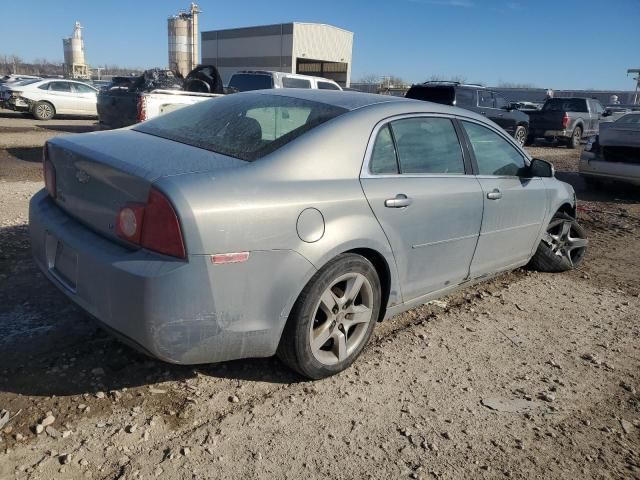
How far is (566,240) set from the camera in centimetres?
519

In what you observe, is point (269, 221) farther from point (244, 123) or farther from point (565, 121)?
point (565, 121)

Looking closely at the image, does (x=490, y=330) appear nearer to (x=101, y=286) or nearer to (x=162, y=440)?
(x=162, y=440)

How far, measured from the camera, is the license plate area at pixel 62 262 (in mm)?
2646

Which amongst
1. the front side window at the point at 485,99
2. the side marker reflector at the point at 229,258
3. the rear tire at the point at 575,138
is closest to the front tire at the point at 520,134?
the front side window at the point at 485,99

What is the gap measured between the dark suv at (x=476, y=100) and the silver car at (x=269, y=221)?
1131cm

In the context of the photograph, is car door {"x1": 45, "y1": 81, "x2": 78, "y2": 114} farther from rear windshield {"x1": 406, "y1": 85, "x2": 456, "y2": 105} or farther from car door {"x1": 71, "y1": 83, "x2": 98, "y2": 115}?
rear windshield {"x1": 406, "y1": 85, "x2": 456, "y2": 105}

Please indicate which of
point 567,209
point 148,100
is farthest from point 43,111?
point 567,209

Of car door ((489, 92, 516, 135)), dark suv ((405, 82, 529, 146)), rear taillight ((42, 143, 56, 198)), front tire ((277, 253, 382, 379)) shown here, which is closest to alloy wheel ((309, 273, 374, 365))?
front tire ((277, 253, 382, 379))

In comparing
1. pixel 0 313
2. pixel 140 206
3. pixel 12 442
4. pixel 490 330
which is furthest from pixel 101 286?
pixel 490 330

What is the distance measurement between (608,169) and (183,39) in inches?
2285

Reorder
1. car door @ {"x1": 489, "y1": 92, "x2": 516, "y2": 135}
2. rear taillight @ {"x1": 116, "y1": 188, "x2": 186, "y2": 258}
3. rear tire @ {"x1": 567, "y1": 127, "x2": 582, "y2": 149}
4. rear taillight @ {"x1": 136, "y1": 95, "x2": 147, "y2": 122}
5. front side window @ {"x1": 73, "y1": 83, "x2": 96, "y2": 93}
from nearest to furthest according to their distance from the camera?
rear taillight @ {"x1": 116, "y1": 188, "x2": 186, "y2": 258} → rear taillight @ {"x1": 136, "y1": 95, "x2": 147, "y2": 122} → car door @ {"x1": 489, "y1": 92, "x2": 516, "y2": 135} → rear tire @ {"x1": 567, "y1": 127, "x2": 582, "y2": 149} → front side window @ {"x1": 73, "y1": 83, "x2": 96, "y2": 93}

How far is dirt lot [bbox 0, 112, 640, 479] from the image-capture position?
2.34 m

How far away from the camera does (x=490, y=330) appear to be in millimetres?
3832

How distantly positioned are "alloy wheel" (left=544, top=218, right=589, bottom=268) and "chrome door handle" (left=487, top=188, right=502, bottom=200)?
4.28 ft
